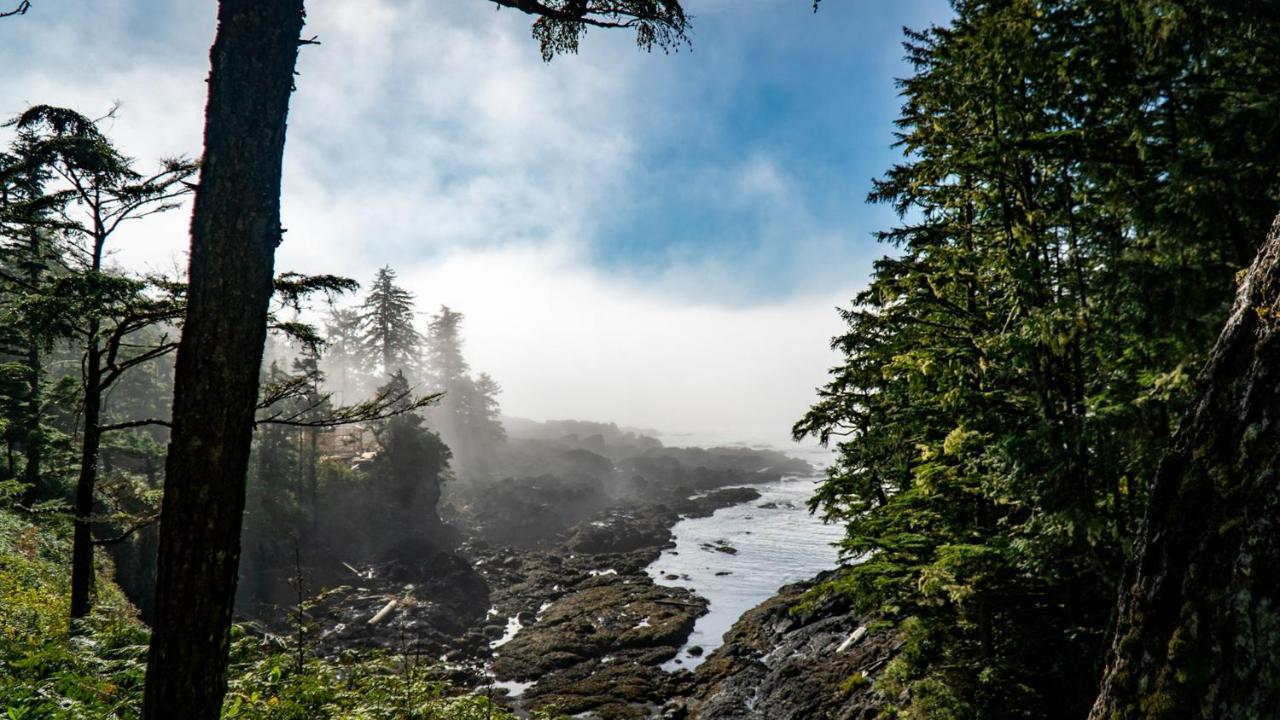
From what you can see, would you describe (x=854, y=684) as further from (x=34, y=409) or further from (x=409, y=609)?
(x=34, y=409)

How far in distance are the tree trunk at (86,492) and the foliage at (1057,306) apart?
11.4m

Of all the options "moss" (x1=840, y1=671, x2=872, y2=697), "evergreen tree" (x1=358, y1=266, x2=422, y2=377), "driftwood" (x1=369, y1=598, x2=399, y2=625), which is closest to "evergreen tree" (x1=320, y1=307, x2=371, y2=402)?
"evergreen tree" (x1=358, y1=266, x2=422, y2=377)

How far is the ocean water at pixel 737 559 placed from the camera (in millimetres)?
24042

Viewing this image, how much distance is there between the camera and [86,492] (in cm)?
812

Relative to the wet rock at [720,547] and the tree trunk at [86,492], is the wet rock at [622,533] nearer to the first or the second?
the wet rock at [720,547]

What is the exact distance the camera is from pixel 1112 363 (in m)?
5.28

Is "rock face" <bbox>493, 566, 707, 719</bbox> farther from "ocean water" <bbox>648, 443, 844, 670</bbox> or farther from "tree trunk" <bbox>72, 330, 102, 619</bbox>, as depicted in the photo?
"tree trunk" <bbox>72, 330, 102, 619</bbox>

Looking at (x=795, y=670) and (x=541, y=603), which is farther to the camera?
(x=541, y=603)

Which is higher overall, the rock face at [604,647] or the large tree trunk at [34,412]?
the large tree trunk at [34,412]

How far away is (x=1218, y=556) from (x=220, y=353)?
5502 mm

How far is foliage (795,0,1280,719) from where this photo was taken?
4520 mm

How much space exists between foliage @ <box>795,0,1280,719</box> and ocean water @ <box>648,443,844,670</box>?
12.0 m

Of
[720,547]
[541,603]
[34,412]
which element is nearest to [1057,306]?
[34,412]

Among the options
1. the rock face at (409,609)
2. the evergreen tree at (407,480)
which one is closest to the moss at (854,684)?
the rock face at (409,609)
